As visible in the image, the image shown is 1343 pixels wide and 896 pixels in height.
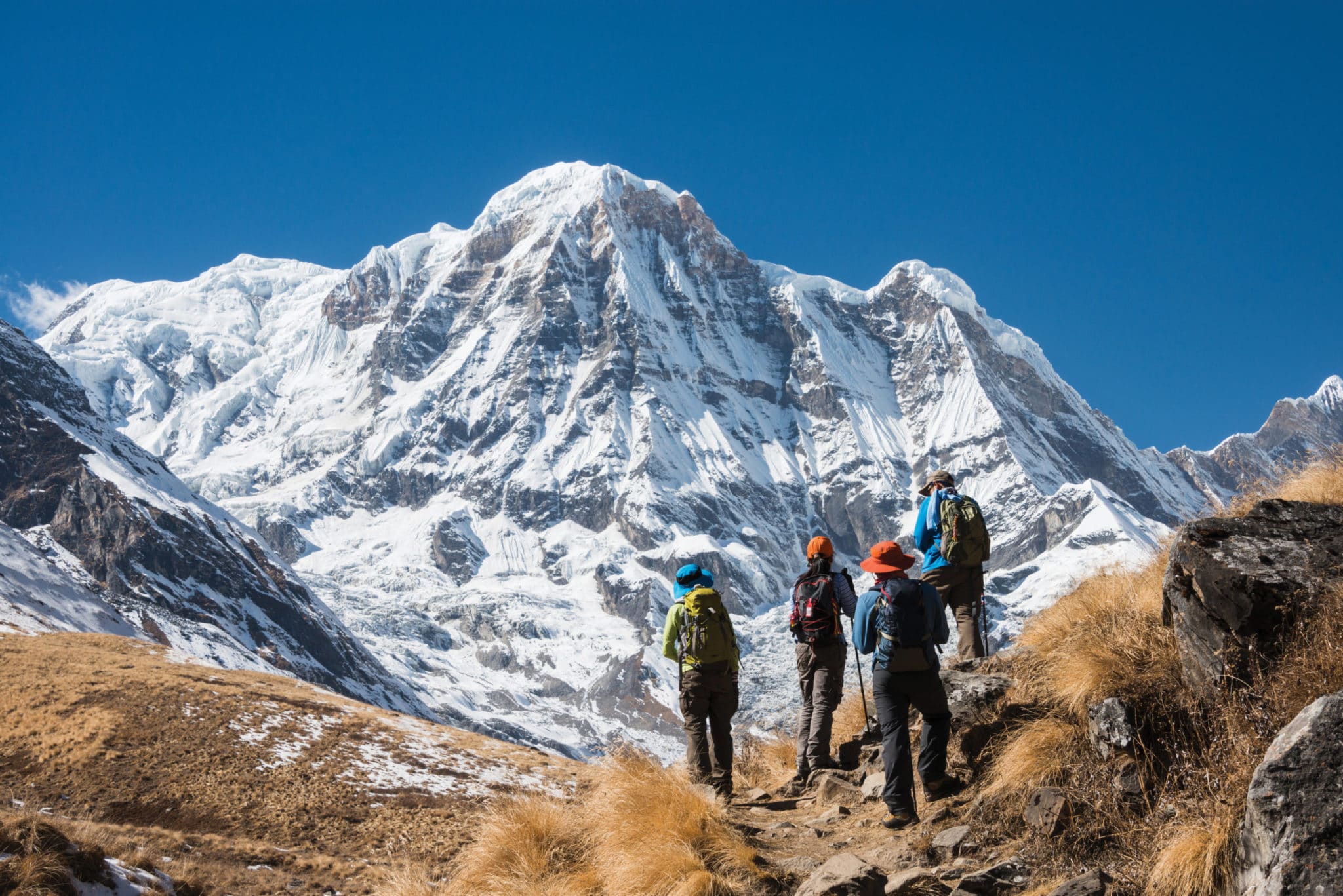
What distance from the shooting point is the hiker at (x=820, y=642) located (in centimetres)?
960

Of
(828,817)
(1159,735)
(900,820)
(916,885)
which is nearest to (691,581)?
(828,817)

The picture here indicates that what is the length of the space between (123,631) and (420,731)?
9835 cm

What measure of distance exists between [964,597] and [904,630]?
3.05 metres

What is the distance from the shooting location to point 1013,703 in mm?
8023

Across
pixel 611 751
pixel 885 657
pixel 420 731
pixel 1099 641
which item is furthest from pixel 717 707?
pixel 420 731

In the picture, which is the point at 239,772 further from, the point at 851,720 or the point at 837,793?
the point at 837,793

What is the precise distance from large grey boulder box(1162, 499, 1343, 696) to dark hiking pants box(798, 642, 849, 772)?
3.82 metres

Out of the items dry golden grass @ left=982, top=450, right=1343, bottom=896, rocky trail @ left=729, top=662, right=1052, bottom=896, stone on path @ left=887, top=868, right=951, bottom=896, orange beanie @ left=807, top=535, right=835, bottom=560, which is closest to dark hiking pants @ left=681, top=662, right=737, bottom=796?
rocky trail @ left=729, top=662, right=1052, bottom=896

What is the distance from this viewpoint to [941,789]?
7.57m

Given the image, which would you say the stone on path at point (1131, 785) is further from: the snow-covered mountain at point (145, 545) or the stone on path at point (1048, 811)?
the snow-covered mountain at point (145, 545)

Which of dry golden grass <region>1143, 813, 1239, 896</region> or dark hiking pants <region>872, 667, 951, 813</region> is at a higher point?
dark hiking pants <region>872, 667, 951, 813</region>

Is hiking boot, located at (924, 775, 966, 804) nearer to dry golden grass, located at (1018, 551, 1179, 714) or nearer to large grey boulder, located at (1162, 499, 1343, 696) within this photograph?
dry golden grass, located at (1018, 551, 1179, 714)

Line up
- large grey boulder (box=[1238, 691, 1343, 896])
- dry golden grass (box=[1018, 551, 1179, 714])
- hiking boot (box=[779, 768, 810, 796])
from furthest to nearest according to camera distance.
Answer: hiking boot (box=[779, 768, 810, 796]) → dry golden grass (box=[1018, 551, 1179, 714]) → large grey boulder (box=[1238, 691, 1343, 896])

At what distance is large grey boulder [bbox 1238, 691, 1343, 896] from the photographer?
4.24 meters
